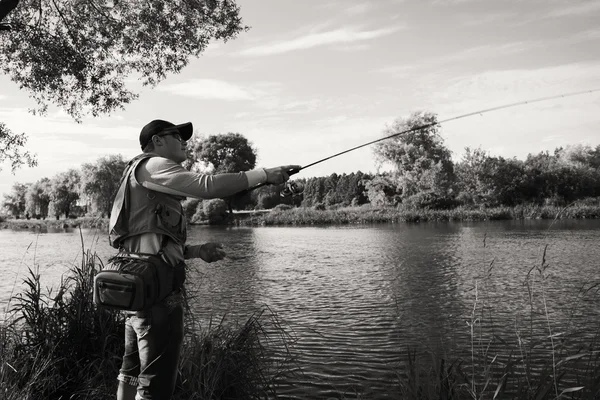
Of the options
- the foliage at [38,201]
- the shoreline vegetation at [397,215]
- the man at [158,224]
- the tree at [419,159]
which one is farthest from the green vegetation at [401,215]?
the foliage at [38,201]

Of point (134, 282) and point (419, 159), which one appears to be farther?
point (419, 159)

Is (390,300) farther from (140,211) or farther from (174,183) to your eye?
(174,183)

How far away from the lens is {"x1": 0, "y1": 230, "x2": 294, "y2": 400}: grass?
4086 millimetres

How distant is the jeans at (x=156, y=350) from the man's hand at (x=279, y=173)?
944 millimetres

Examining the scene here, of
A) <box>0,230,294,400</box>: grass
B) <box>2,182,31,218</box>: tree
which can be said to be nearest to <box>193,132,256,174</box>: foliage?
<box>2,182,31,218</box>: tree

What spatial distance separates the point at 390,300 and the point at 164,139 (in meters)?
8.12

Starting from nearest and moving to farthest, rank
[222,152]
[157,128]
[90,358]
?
[157,128] < [90,358] < [222,152]

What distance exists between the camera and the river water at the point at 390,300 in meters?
6.11

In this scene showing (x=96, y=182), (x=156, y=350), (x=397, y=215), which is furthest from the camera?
(x=96, y=182)

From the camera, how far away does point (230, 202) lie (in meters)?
3.86

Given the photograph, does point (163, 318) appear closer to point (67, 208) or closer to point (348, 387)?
point (348, 387)

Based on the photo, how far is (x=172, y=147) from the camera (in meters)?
3.05

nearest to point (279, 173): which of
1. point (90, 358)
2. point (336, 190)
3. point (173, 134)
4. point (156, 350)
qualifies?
point (173, 134)

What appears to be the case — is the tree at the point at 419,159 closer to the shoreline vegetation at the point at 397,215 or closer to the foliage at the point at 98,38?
the shoreline vegetation at the point at 397,215
